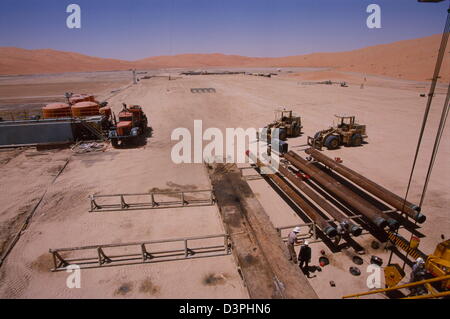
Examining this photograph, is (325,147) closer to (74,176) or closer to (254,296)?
(254,296)

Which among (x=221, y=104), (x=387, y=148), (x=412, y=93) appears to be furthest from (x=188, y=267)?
(x=412, y=93)

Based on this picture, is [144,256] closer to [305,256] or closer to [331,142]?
[305,256]

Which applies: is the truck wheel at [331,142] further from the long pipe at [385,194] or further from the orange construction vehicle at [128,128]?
the orange construction vehicle at [128,128]

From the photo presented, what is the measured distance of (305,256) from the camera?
24.6 feet

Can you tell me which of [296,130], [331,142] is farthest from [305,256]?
[296,130]

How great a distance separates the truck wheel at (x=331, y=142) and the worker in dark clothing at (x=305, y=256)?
11.6 m

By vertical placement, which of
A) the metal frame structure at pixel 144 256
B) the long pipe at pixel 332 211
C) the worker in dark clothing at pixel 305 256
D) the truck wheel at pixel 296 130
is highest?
the truck wheel at pixel 296 130

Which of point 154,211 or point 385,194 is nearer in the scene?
point 385,194

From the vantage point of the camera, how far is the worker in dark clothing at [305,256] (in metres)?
7.47

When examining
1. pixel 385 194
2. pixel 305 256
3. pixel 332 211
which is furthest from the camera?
pixel 385 194

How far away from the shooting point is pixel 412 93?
128ft

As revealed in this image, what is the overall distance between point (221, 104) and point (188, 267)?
89.6 ft

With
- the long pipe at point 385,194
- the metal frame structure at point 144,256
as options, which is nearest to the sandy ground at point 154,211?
the metal frame structure at point 144,256

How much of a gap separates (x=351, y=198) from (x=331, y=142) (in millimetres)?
8562
